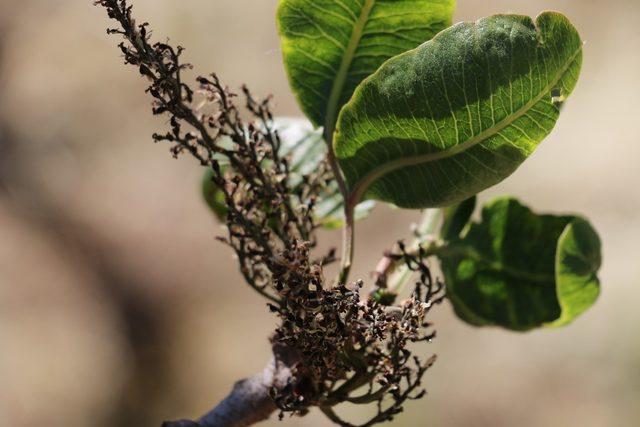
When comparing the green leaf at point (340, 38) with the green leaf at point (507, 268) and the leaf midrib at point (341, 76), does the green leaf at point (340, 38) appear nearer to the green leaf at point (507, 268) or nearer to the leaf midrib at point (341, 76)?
the leaf midrib at point (341, 76)

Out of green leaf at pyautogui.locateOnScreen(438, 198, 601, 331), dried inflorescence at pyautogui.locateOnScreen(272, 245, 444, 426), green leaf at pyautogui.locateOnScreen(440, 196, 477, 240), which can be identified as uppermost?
green leaf at pyautogui.locateOnScreen(440, 196, 477, 240)

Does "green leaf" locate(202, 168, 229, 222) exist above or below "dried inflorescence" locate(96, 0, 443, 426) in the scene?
above

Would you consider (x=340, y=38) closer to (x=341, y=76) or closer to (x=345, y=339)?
(x=341, y=76)

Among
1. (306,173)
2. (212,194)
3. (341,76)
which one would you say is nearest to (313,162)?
(306,173)

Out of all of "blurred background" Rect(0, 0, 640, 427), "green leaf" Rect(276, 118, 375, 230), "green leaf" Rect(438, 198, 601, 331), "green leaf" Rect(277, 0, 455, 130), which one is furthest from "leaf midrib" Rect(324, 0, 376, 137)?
"blurred background" Rect(0, 0, 640, 427)

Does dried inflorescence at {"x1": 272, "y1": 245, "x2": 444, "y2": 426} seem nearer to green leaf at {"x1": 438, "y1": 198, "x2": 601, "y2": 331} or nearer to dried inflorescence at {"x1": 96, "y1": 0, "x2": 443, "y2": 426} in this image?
dried inflorescence at {"x1": 96, "y1": 0, "x2": 443, "y2": 426}

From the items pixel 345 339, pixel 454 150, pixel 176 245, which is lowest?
pixel 345 339

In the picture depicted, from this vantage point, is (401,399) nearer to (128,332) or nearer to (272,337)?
(272,337)
